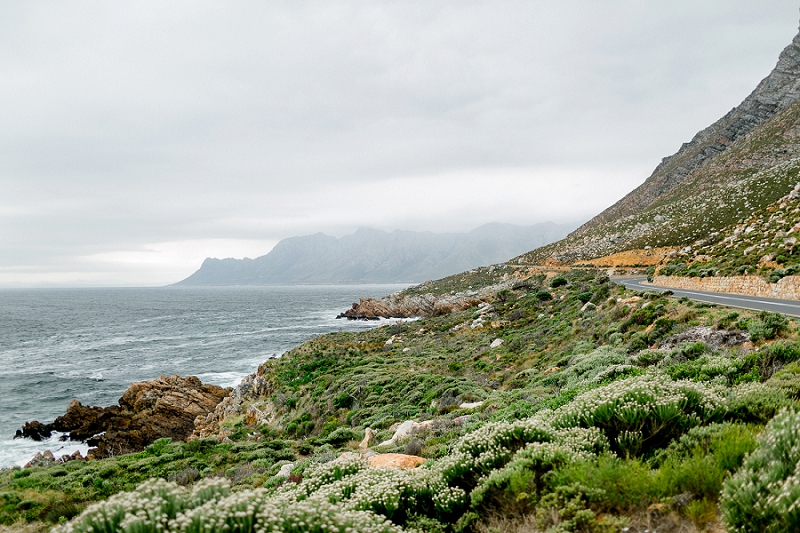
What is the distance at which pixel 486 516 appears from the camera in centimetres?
459

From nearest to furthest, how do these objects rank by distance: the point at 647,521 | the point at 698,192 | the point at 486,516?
the point at 647,521, the point at 486,516, the point at 698,192

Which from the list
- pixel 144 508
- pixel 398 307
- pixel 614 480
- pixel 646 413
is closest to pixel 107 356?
pixel 398 307

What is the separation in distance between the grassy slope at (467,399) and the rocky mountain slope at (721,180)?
1337 inches

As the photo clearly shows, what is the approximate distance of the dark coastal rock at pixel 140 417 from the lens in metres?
23.1

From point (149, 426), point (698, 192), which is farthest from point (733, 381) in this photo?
point (698, 192)

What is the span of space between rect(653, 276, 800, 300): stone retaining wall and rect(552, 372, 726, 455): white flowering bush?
50.6ft

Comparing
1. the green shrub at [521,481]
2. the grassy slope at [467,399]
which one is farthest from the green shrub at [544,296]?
the green shrub at [521,481]

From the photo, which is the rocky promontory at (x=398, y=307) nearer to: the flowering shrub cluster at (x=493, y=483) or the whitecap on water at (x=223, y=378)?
the whitecap on water at (x=223, y=378)

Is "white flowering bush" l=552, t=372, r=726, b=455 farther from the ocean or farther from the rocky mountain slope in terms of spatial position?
the rocky mountain slope

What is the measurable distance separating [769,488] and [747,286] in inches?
801

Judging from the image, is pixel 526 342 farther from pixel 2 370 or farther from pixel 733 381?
pixel 2 370

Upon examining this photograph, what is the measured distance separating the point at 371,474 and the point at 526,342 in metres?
17.4

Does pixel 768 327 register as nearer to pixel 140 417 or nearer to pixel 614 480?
pixel 614 480

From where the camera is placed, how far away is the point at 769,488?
3.16 meters
